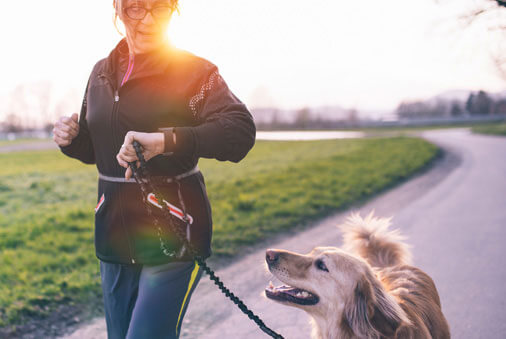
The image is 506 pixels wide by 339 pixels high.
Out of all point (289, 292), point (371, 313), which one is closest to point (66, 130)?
point (289, 292)

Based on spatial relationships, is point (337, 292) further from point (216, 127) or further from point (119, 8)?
point (119, 8)

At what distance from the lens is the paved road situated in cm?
348

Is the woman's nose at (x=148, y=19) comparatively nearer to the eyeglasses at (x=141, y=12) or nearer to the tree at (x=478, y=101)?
the eyeglasses at (x=141, y=12)

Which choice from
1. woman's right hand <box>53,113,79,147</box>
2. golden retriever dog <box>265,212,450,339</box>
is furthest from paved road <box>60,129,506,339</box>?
woman's right hand <box>53,113,79,147</box>

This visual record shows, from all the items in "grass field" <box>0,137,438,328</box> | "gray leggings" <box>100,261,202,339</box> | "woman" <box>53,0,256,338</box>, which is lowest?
"grass field" <box>0,137,438,328</box>

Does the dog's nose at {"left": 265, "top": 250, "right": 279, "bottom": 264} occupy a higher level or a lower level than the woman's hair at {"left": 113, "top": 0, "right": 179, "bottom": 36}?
lower

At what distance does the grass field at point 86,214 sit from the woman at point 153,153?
8.11 feet

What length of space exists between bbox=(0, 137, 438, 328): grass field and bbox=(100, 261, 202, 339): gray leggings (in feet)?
7.46

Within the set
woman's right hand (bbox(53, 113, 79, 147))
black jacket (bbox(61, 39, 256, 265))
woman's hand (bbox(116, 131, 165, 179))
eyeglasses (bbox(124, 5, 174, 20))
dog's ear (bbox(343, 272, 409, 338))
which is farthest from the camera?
dog's ear (bbox(343, 272, 409, 338))

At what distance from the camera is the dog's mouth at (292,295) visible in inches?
92.7

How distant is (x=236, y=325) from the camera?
3.48m

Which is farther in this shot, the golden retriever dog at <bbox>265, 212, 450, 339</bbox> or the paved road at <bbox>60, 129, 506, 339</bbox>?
the paved road at <bbox>60, 129, 506, 339</bbox>

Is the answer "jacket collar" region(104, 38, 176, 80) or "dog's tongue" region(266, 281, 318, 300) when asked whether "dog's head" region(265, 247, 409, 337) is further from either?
"jacket collar" region(104, 38, 176, 80)

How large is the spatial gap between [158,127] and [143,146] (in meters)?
0.17
